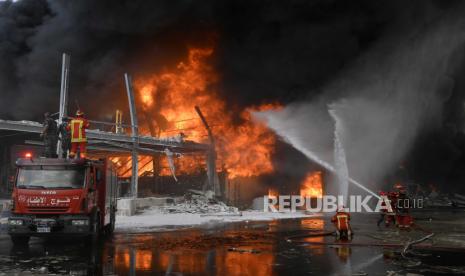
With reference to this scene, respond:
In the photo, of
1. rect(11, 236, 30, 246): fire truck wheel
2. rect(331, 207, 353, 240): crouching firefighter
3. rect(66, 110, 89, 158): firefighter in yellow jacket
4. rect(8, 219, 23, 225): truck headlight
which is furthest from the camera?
rect(66, 110, 89, 158): firefighter in yellow jacket

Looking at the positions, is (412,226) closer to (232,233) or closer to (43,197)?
(232,233)

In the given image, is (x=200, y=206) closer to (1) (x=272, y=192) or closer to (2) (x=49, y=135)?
(1) (x=272, y=192)

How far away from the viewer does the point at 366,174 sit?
124ft

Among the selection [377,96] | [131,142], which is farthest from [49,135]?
[377,96]

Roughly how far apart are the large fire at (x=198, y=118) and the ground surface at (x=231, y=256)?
17.9 meters

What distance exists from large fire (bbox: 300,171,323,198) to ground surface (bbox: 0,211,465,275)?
2149 cm

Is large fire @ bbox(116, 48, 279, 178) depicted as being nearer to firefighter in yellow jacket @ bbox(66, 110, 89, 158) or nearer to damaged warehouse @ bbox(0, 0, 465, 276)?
damaged warehouse @ bbox(0, 0, 465, 276)

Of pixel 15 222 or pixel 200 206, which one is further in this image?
pixel 200 206

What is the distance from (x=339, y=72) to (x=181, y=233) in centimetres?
2169

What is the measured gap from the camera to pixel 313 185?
36.6 m

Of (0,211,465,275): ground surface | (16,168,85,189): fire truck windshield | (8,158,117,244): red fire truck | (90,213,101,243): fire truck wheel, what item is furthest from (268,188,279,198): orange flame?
(16,168,85,189): fire truck windshield

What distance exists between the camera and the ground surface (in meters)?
8.65

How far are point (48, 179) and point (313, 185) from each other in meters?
27.2

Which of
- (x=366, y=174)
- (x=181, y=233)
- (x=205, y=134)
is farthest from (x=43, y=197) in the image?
(x=366, y=174)
